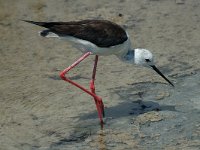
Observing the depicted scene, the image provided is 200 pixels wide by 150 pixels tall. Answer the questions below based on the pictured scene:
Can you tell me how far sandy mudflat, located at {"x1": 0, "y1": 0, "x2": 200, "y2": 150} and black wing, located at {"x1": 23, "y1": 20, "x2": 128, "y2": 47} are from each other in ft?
2.70

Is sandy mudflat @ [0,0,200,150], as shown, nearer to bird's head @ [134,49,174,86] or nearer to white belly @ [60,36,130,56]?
bird's head @ [134,49,174,86]

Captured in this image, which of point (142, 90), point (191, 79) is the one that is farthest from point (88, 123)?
point (191, 79)

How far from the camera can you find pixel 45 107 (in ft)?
24.7

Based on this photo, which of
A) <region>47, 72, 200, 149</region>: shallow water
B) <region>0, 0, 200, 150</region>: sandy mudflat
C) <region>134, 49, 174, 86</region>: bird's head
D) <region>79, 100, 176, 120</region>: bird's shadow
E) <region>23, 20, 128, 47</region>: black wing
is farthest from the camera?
<region>134, 49, 174, 86</region>: bird's head

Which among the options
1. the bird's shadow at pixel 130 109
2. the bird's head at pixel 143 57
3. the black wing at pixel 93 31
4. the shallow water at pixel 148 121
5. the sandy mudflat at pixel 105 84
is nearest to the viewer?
the shallow water at pixel 148 121

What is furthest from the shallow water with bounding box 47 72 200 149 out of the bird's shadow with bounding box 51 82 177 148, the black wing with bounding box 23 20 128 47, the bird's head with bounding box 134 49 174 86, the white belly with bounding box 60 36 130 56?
the black wing with bounding box 23 20 128 47

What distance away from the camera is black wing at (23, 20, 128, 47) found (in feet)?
23.8

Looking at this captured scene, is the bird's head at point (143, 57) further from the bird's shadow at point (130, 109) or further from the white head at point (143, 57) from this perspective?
the bird's shadow at point (130, 109)

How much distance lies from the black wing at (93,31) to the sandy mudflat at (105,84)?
0.82 meters

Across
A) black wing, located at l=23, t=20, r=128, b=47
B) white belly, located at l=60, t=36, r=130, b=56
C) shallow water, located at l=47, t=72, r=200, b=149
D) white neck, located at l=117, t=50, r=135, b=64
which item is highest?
black wing, located at l=23, t=20, r=128, b=47

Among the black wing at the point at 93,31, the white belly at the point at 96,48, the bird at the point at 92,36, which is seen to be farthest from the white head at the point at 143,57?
the black wing at the point at 93,31

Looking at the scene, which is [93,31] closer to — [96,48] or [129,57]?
[96,48]

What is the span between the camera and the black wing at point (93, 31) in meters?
7.25

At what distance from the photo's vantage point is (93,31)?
290 inches
